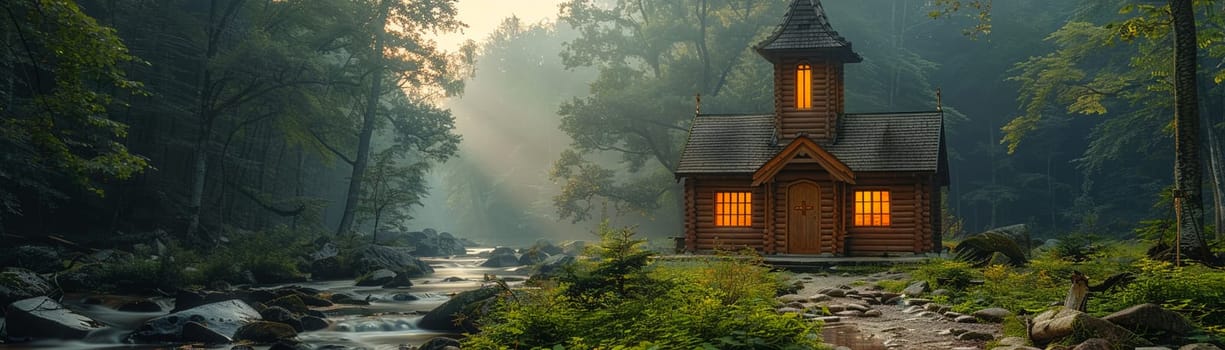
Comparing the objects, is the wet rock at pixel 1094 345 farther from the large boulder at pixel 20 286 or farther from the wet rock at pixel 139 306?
the wet rock at pixel 139 306

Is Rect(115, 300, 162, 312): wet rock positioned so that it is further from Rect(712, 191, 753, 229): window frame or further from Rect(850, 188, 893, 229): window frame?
Rect(850, 188, 893, 229): window frame

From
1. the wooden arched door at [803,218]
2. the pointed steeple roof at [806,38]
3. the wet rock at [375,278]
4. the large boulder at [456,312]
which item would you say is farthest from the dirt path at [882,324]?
the wet rock at [375,278]

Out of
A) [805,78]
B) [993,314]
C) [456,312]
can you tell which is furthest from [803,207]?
[993,314]

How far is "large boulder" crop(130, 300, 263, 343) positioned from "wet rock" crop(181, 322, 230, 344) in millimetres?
108

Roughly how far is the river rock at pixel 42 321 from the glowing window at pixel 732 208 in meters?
16.2

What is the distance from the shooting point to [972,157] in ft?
178

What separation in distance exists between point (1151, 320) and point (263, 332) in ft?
45.6

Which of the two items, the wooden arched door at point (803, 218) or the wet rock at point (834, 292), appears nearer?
the wet rock at point (834, 292)

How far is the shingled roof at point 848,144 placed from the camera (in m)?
26.3

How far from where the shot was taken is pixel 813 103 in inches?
1091

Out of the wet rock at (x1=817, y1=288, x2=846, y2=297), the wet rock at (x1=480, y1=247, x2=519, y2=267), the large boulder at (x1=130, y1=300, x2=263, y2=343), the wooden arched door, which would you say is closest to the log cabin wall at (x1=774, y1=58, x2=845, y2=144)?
the wooden arched door

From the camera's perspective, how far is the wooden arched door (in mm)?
26734

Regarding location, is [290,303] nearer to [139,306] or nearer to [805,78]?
[139,306]

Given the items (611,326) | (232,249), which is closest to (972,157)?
(232,249)
